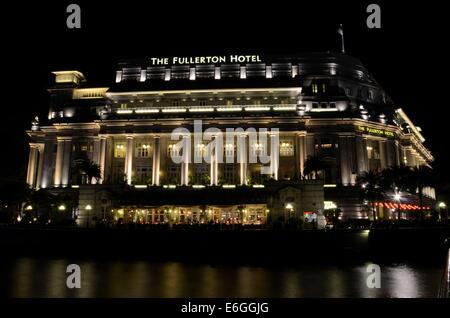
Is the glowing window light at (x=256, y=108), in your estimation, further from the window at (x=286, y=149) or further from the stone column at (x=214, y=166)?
the stone column at (x=214, y=166)

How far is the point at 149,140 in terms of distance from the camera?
81.8 metres

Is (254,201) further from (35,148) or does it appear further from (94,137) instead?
(35,148)

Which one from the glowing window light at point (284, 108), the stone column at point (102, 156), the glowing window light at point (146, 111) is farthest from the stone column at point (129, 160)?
the glowing window light at point (284, 108)

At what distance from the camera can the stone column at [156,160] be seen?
7819cm

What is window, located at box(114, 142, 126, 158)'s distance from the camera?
8209 cm

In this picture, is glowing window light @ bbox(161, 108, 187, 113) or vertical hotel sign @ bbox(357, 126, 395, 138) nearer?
glowing window light @ bbox(161, 108, 187, 113)

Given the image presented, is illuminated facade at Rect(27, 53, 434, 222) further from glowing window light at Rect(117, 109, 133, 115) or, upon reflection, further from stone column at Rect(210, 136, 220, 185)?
glowing window light at Rect(117, 109, 133, 115)

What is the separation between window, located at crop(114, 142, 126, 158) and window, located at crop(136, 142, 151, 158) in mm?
3085

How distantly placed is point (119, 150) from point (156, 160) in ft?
31.2

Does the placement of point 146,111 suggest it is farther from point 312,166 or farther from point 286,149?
point 312,166

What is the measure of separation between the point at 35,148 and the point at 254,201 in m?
58.8

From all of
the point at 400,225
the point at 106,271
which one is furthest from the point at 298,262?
the point at 400,225

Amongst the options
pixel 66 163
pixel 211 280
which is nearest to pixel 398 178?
pixel 211 280

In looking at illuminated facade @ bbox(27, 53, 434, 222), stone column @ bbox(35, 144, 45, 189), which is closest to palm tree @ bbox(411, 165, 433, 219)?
illuminated facade @ bbox(27, 53, 434, 222)
